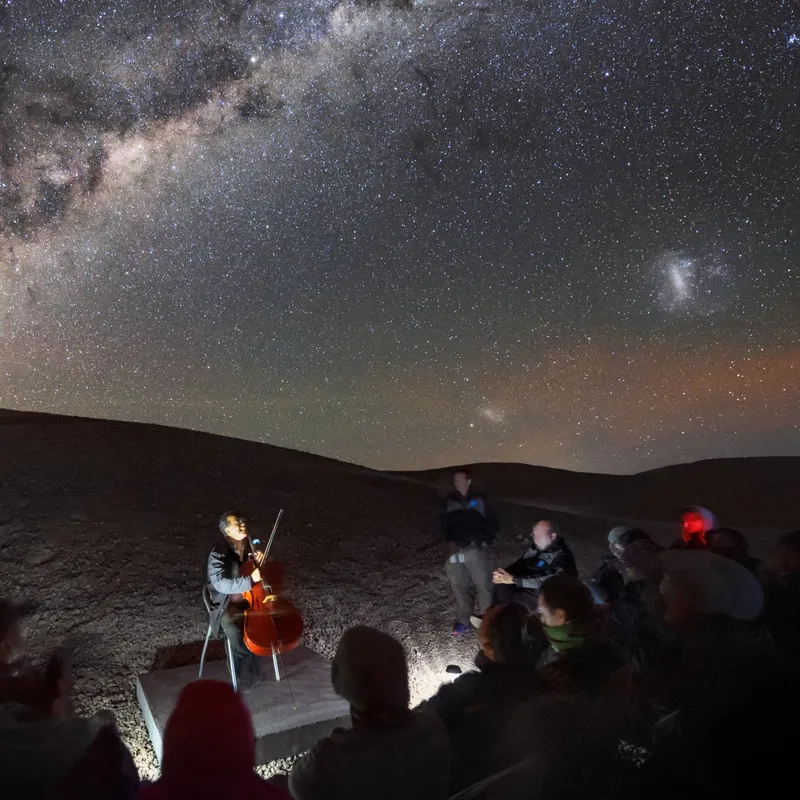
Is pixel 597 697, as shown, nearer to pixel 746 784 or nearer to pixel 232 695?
pixel 746 784

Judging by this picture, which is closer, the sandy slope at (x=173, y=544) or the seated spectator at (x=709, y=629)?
the seated spectator at (x=709, y=629)

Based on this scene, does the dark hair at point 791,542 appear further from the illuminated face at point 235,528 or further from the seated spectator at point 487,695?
the illuminated face at point 235,528

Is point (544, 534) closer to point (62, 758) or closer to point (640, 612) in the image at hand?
point (640, 612)

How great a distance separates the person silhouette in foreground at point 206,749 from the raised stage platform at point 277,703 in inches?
128

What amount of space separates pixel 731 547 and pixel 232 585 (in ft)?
16.8

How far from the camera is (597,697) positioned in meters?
3.48

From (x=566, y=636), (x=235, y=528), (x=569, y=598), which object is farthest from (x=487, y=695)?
(x=235, y=528)

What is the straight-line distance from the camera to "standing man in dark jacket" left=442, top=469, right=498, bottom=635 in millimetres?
8812

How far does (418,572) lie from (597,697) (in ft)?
28.3

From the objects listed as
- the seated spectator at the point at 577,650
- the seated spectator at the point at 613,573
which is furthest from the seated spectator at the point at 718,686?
the seated spectator at the point at 613,573

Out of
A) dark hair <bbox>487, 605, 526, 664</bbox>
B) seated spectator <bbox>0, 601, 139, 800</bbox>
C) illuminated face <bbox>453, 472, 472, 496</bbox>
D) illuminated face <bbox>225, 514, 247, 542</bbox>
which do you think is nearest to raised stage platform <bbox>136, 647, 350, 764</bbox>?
illuminated face <bbox>225, 514, 247, 542</bbox>

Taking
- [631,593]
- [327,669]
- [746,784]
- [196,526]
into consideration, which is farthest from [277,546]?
[746,784]

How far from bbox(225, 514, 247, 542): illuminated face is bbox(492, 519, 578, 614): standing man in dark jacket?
292 cm

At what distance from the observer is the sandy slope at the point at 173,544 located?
826cm
